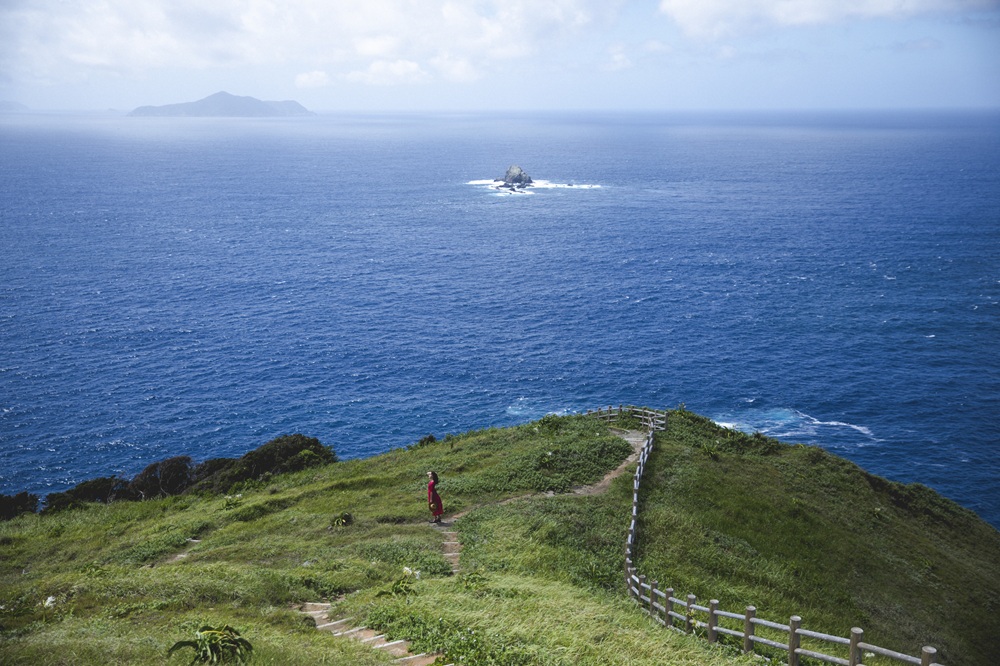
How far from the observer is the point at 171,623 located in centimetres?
1767

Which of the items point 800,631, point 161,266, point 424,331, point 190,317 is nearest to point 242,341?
point 190,317

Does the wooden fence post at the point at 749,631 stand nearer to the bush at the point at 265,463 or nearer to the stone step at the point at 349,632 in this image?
the stone step at the point at 349,632

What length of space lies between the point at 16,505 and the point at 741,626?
46.7 meters

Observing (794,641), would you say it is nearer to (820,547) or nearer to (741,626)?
(741,626)

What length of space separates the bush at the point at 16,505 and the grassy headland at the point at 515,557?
14.7 ft

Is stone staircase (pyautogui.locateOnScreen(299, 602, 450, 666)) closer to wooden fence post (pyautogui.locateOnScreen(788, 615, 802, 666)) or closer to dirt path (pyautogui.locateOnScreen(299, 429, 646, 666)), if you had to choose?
dirt path (pyautogui.locateOnScreen(299, 429, 646, 666))

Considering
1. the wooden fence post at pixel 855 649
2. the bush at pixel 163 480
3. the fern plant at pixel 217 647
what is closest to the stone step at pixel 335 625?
the fern plant at pixel 217 647

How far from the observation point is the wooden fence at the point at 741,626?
15.9 meters

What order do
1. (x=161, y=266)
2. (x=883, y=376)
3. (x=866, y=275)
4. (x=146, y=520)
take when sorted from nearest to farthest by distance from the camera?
(x=146, y=520) → (x=883, y=376) → (x=866, y=275) → (x=161, y=266)

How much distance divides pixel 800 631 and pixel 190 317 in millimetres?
89710

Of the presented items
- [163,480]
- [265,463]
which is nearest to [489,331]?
[265,463]

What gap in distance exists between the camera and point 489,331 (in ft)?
286

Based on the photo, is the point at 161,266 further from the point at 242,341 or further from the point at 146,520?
the point at 146,520

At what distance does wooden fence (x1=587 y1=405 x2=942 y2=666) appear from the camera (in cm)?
1589
